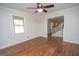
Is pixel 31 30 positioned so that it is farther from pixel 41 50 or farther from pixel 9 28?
pixel 41 50

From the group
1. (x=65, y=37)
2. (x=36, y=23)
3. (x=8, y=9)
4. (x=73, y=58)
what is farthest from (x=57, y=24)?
(x=73, y=58)

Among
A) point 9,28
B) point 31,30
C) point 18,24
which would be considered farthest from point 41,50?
point 31,30

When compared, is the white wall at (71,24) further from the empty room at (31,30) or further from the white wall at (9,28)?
the white wall at (9,28)

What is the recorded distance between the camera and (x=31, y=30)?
18.1 ft

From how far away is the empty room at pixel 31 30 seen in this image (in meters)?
2.79

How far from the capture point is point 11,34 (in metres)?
3.74

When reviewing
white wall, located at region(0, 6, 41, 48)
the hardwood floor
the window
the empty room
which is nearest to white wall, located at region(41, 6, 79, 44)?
the empty room

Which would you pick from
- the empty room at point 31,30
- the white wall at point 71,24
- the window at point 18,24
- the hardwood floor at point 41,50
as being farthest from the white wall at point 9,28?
the white wall at point 71,24

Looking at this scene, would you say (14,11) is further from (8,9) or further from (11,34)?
(11,34)

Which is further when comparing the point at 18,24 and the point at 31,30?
the point at 31,30

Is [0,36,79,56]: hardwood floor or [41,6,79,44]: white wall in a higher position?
[41,6,79,44]: white wall

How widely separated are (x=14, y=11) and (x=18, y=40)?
5.36ft

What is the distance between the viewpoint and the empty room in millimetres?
2787

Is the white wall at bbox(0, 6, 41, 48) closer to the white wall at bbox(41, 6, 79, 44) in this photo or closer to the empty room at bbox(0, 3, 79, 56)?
the empty room at bbox(0, 3, 79, 56)
